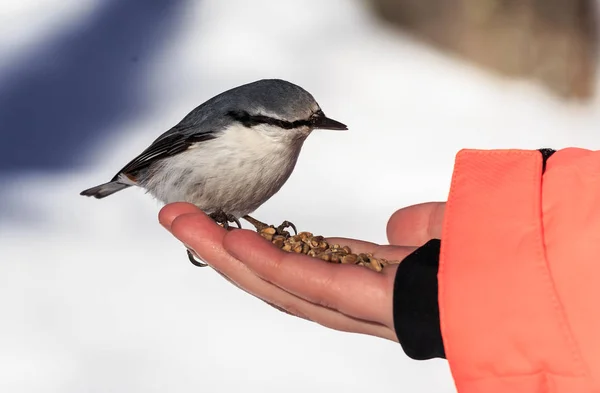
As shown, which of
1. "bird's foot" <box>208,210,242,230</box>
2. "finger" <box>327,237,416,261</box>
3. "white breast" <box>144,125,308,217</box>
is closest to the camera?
"finger" <box>327,237,416,261</box>

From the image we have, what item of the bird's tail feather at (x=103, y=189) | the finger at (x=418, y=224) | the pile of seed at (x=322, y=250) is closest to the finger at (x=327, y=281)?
the pile of seed at (x=322, y=250)

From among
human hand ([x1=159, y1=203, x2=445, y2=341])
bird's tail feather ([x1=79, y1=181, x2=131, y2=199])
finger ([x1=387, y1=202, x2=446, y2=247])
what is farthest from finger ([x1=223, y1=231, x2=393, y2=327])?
bird's tail feather ([x1=79, y1=181, x2=131, y2=199])

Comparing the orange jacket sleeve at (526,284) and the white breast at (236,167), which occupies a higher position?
the white breast at (236,167)

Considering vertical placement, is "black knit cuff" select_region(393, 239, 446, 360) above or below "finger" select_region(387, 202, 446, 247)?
below

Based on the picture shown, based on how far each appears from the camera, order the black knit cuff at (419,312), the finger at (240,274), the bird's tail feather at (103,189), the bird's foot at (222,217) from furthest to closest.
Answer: the bird's tail feather at (103,189) < the bird's foot at (222,217) < the finger at (240,274) < the black knit cuff at (419,312)

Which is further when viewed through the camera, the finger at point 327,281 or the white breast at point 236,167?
the white breast at point 236,167

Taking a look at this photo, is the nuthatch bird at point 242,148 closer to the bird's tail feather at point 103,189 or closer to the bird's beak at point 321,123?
the bird's beak at point 321,123

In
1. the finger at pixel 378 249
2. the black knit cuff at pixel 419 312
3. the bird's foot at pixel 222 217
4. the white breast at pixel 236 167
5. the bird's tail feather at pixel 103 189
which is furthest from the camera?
the bird's tail feather at pixel 103 189

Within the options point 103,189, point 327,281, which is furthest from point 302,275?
point 103,189

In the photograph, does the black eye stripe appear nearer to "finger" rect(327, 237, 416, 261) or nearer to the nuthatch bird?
the nuthatch bird
